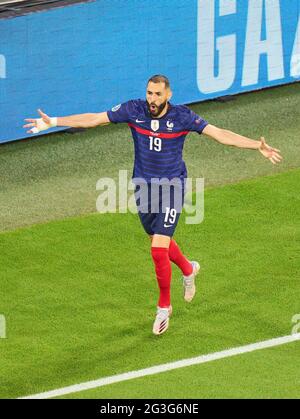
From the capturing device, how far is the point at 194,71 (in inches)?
797

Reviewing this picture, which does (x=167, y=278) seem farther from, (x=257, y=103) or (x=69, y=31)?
(x=257, y=103)

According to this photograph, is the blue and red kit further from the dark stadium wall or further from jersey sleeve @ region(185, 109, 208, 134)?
the dark stadium wall

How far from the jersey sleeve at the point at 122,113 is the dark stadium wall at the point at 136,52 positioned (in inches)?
183

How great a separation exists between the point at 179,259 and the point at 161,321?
2.48 feet

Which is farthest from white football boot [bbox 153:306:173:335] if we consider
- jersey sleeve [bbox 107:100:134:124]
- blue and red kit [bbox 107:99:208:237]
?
jersey sleeve [bbox 107:100:134:124]

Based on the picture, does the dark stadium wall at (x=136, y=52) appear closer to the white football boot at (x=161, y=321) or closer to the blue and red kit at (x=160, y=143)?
the blue and red kit at (x=160, y=143)

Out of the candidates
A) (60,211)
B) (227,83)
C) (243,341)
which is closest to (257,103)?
(227,83)

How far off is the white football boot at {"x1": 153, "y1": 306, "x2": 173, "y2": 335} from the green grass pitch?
0.27 ft

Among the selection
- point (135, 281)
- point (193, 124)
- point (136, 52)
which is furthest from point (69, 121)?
point (136, 52)

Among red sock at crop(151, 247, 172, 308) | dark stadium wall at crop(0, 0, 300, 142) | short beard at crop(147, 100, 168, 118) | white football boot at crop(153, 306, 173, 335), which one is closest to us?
short beard at crop(147, 100, 168, 118)

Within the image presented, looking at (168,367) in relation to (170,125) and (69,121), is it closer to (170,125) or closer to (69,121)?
(170,125)

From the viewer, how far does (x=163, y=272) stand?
555 inches

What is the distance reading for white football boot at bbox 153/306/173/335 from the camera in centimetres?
1417

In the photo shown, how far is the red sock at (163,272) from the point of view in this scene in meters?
14.0
